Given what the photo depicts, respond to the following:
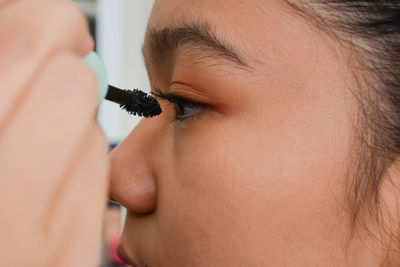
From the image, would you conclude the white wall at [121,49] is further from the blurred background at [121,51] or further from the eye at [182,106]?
the eye at [182,106]

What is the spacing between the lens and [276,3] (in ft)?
1.85

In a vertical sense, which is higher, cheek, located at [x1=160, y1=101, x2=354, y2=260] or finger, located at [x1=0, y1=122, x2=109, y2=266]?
finger, located at [x1=0, y1=122, x2=109, y2=266]

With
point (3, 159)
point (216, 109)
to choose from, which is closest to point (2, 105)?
point (3, 159)

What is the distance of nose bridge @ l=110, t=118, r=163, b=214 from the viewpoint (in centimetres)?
62

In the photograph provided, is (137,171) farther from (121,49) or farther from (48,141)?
(121,49)

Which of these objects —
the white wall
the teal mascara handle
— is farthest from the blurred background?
the teal mascara handle

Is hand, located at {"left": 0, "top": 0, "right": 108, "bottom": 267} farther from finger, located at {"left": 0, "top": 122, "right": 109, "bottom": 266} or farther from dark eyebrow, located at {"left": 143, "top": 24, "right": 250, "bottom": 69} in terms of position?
dark eyebrow, located at {"left": 143, "top": 24, "right": 250, "bottom": 69}

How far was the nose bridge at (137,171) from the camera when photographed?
0.62 metres

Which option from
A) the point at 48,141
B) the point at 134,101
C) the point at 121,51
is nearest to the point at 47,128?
the point at 48,141

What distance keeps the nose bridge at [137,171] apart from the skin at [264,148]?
1.5 inches

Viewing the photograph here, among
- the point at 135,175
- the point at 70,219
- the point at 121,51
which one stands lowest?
the point at 121,51

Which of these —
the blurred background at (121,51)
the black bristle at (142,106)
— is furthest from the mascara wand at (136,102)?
the blurred background at (121,51)

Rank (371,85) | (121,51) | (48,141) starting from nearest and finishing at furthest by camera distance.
→ 1. (48,141)
2. (371,85)
3. (121,51)

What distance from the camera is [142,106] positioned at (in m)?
0.60
